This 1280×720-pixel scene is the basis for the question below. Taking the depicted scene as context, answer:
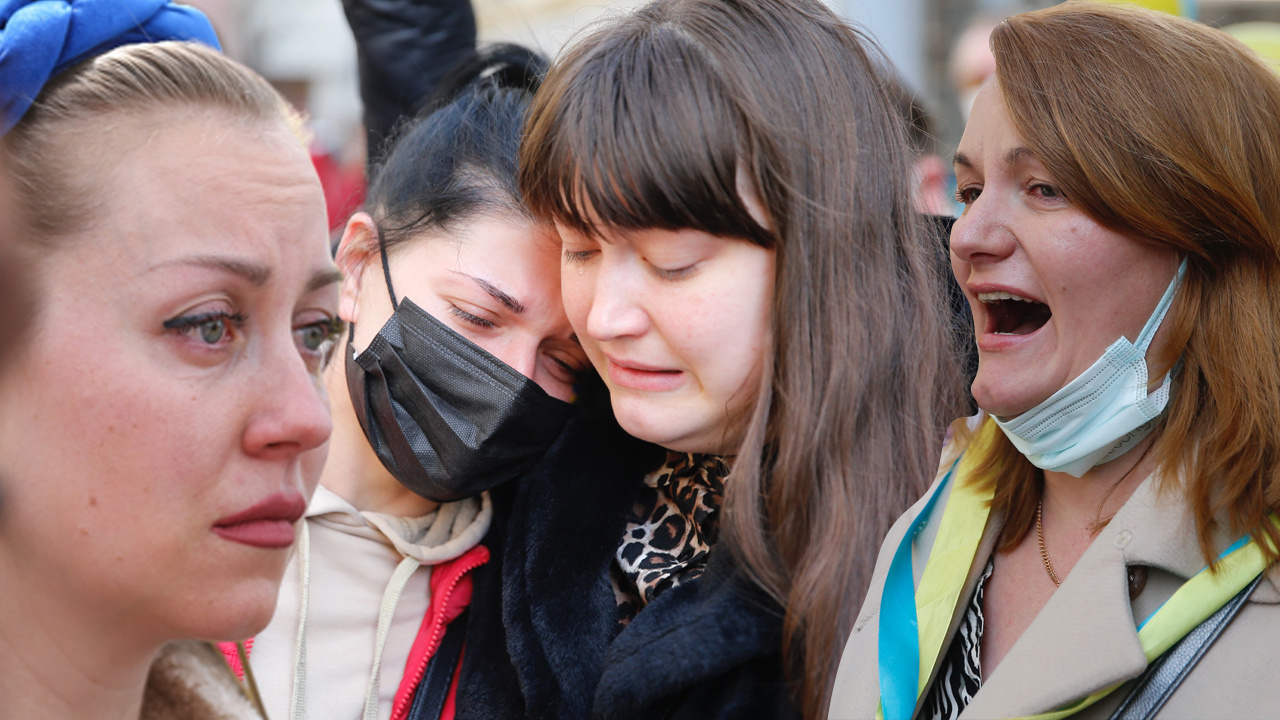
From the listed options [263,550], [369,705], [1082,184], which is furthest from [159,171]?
[1082,184]

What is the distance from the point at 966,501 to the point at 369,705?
1428 mm

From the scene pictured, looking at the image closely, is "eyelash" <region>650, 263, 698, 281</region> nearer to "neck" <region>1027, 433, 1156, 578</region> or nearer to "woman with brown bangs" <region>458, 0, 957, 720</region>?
"woman with brown bangs" <region>458, 0, 957, 720</region>

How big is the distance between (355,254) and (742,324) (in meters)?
1.19

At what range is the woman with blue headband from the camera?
1330 millimetres

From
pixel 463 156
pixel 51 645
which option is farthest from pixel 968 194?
pixel 51 645

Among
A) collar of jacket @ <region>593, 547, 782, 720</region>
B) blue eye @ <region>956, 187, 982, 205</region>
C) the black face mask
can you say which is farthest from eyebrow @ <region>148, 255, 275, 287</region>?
blue eye @ <region>956, 187, 982, 205</region>

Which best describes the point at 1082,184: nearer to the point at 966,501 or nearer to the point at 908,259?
the point at 908,259

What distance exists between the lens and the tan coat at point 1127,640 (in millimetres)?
1620

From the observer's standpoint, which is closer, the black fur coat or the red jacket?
the black fur coat

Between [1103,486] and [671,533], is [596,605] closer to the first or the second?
[671,533]

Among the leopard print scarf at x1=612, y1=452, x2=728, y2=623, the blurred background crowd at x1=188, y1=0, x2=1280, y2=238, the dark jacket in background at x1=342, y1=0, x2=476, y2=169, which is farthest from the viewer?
the dark jacket in background at x1=342, y1=0, x2=476, y2=169

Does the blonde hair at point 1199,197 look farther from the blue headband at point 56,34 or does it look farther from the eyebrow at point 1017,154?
the blue headband at point 56,34

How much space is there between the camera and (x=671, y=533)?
249cm

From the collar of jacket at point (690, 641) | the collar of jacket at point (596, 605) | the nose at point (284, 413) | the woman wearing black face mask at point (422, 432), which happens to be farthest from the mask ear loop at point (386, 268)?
the nose at point (284, 413)
